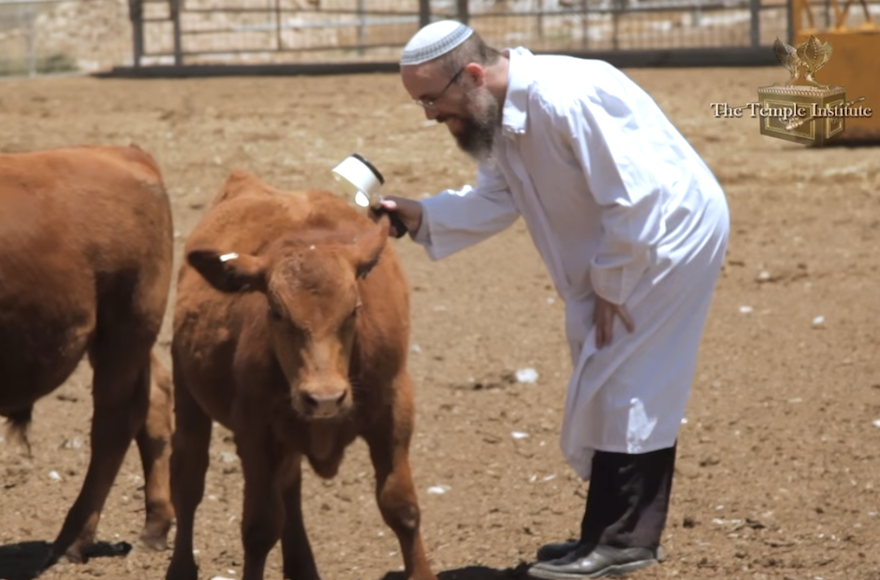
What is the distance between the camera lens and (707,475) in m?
7.11

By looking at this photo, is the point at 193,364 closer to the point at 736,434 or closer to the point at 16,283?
the point at 16,283

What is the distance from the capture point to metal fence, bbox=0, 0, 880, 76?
21281mm

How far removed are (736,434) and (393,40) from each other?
16.9 meters

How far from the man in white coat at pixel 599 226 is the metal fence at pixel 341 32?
1491 cm

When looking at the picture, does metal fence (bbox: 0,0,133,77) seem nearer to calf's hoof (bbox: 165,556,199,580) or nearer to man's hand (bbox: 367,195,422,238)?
calf's hoof (bbox: 165,556,199,580)

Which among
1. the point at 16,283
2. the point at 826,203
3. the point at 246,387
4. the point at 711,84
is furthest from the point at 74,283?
the point at 711,84

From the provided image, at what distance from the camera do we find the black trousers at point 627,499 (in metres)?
5.53

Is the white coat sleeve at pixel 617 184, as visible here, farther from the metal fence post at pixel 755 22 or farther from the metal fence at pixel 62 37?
the metal fence at pixel 62 37

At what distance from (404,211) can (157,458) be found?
190cm

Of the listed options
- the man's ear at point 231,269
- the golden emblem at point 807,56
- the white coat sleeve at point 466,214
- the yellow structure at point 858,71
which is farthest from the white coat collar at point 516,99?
the yellow structure at point 858,71

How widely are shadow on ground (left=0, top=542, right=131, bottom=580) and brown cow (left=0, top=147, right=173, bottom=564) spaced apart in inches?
3.7

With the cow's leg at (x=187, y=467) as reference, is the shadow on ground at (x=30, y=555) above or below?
below

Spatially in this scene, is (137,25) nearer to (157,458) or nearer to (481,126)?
(157,458)

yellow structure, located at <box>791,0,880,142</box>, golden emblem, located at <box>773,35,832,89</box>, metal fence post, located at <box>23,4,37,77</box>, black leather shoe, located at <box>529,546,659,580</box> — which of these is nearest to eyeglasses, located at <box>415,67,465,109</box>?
black leather shoe, located at <box>529,546,659,580</box>
